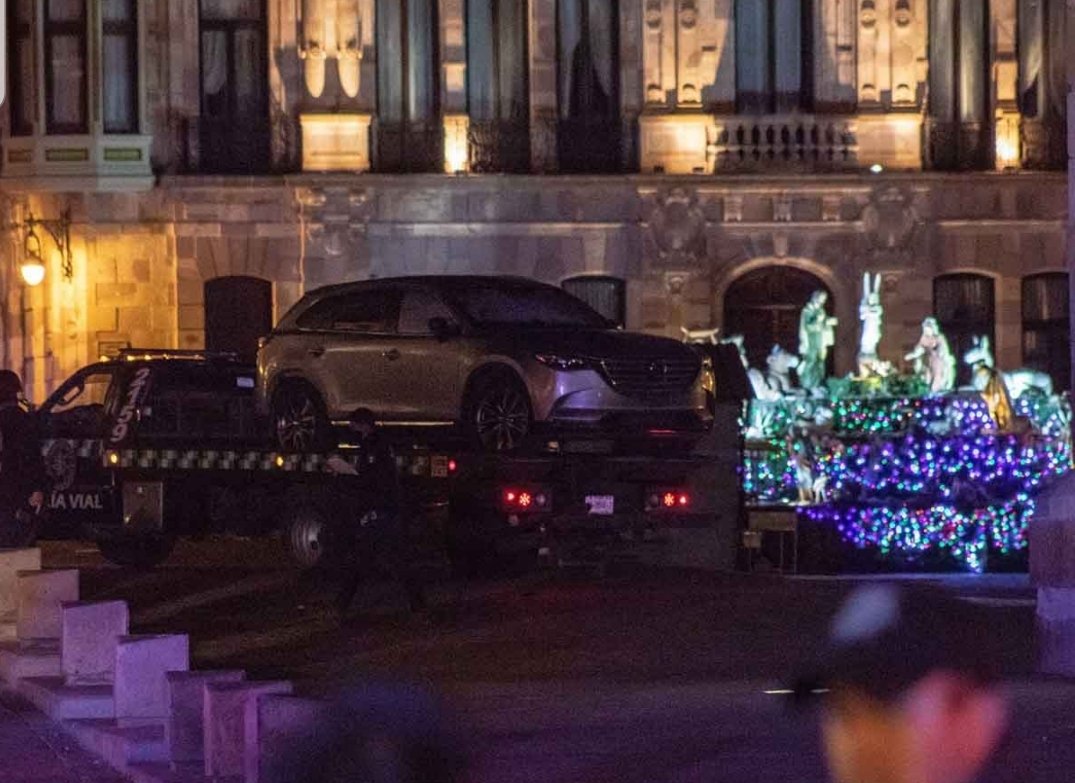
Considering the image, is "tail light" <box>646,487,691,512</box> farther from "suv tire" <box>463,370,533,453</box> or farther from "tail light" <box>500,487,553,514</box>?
"suv tire" <box>463,370,533,453</box>

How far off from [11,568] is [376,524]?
283cm

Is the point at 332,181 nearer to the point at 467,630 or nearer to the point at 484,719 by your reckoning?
the point at 467,630

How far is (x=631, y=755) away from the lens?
45.3 ft

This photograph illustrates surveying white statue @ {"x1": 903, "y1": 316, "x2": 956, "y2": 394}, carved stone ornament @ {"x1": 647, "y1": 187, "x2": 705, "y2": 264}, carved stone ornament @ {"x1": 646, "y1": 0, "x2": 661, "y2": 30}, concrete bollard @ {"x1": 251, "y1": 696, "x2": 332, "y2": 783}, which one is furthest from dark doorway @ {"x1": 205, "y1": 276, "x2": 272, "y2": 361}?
concrete bollard @ {"x1": 251, "y1": 696, "x2": 332, "y2": 783}

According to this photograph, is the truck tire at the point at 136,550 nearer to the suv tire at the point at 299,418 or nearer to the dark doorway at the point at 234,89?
the suv tire at the point at 299,418

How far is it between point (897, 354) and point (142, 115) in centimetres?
1111

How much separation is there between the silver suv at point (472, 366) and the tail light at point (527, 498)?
0.38 m

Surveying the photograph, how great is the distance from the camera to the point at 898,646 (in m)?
10.0

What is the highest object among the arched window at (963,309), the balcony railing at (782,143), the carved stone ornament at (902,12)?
the carved stone ornament at (902,12)

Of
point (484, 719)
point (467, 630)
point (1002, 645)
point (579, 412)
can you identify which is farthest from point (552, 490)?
point (484, 719)

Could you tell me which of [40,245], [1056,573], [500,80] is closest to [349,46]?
[500,80]

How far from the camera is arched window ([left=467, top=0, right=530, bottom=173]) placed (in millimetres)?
38969

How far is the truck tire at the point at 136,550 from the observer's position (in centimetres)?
2683

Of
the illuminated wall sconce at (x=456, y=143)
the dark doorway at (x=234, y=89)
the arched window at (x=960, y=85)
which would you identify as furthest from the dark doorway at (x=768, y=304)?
the dark doorway at (x=234, y=89)
